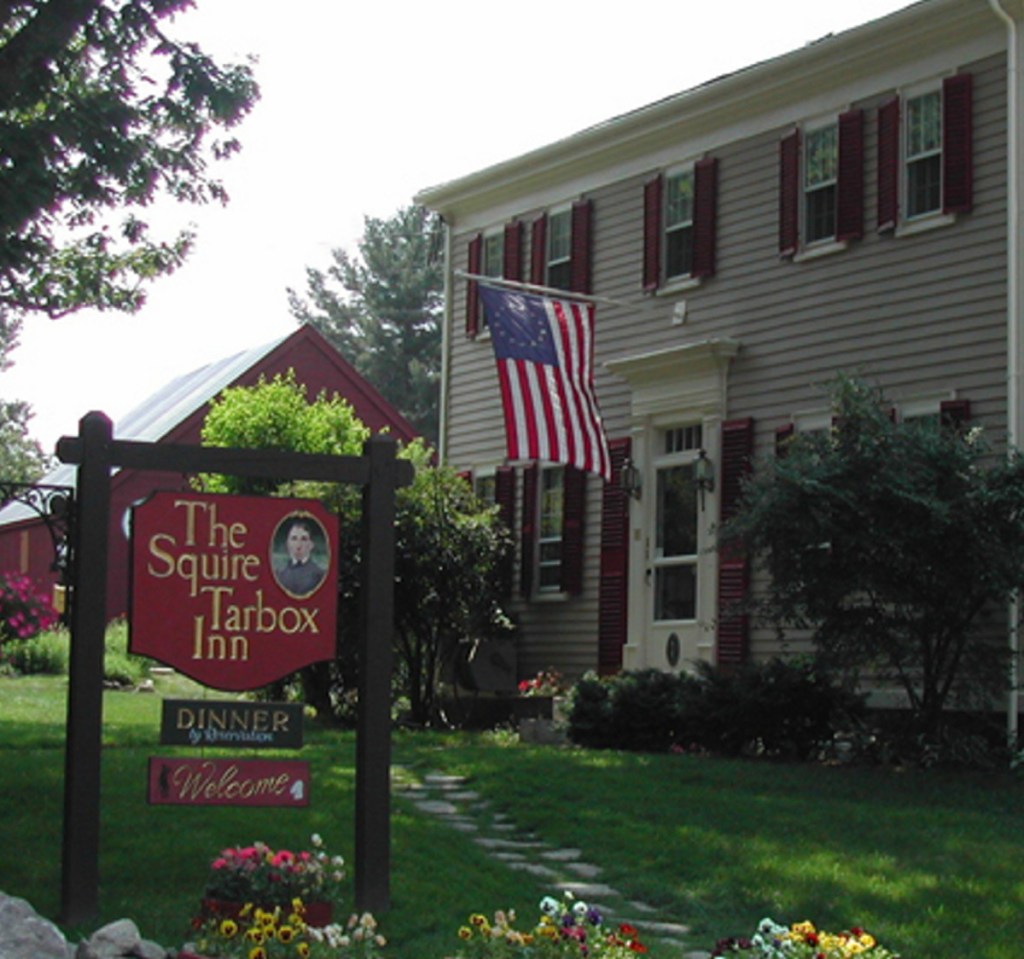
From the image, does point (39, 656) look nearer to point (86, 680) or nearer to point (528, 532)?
point (528, 532)

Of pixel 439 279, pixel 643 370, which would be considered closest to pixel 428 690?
pixel 643 370

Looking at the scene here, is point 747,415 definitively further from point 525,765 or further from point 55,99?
point 55,99

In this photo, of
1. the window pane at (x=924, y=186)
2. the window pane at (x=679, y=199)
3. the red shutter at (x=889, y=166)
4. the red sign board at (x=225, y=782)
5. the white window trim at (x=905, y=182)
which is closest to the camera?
the red sign board at (x=225, y=782)

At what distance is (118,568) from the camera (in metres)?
A: 29.7

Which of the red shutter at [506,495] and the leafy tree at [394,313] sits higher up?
the leafy tree at [394,313]

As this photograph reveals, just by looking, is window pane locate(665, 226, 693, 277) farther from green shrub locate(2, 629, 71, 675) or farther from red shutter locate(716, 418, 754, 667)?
green shrub locate(2, 629, 71, 675)

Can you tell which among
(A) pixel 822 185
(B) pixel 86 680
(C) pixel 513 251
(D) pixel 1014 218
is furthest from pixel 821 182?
(B) pixel 86 680

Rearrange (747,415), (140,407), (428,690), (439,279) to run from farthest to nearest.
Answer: (439,279) → (140,407) → (428,690) → (747,415)

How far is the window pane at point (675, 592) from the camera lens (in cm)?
1672

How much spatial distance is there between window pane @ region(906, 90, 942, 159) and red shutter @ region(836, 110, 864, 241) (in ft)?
1.73

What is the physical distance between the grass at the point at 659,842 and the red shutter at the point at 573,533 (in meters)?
5.43

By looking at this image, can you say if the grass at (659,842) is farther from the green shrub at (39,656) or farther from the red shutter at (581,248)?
the green shrub at (39,656)

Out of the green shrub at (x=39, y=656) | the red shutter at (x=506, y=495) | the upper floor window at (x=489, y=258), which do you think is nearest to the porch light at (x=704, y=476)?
the red shutter at (x=506, y=495)

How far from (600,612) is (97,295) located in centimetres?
676
